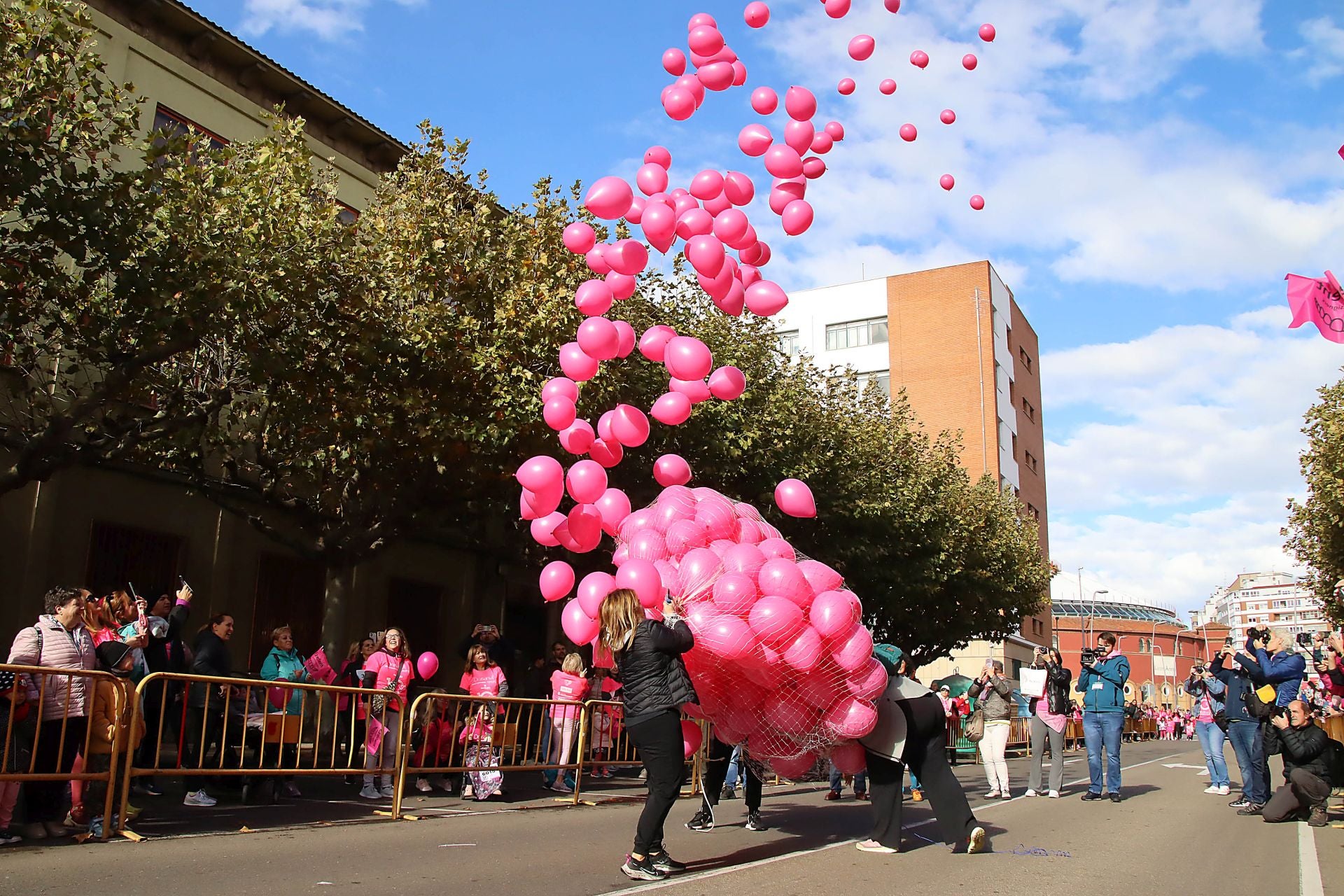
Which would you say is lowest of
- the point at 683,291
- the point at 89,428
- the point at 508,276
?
the point at 89,428

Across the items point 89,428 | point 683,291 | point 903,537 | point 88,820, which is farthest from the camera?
point 903,537

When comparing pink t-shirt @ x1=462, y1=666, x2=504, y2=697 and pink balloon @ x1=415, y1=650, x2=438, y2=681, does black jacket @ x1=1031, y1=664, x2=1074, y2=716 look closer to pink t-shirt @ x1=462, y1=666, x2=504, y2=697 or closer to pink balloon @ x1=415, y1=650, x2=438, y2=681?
pink t-shirt @ x1=462, y1=666, x2=504, y2=697

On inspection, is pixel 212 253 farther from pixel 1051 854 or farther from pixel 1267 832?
pixel 1267 832

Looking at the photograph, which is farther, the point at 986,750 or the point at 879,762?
the point at 986,750

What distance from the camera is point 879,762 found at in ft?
24.4

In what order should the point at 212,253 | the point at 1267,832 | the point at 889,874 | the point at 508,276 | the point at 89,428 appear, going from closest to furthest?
the point at 889,874, the point at 1267,832, the point at 212,253, the point at 89,428, the point at 508,276

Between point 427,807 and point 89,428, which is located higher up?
point 89,428

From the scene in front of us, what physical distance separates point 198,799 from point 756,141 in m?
7.27

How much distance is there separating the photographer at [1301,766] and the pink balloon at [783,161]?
22.7ft

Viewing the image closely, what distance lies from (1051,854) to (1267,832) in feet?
11.7

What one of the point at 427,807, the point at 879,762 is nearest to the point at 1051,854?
the point at 879,762

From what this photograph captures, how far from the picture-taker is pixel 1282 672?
1083 centimetres

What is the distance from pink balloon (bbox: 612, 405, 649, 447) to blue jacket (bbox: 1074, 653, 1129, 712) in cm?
643

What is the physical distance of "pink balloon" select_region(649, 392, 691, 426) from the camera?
8406 mm
